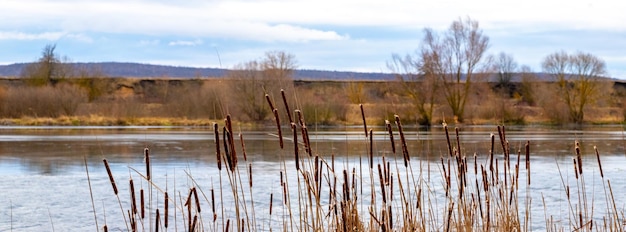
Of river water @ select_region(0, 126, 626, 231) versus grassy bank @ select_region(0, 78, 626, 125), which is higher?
grassy bank @ select_region(0, 78, 626, 125)

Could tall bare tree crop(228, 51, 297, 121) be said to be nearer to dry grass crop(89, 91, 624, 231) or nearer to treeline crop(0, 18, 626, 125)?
treeline crop(0, 18, 626, 125)

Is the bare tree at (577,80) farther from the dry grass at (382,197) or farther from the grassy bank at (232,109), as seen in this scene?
the dry grass at (382,197)

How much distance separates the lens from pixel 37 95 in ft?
148

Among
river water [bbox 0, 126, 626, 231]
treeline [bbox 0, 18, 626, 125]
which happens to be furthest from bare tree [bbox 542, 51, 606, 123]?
river water [bbox 0, 126, 626, 231]

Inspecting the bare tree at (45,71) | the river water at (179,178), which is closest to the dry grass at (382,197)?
the river water at (179,178)

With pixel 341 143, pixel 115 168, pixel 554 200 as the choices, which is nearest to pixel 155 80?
pixel 341 143

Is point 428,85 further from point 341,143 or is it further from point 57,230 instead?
point 57,230

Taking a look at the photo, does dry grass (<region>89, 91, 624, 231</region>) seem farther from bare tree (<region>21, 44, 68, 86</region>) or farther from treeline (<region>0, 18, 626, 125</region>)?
bare tree (<region>21, 44, 68, 86</region>)

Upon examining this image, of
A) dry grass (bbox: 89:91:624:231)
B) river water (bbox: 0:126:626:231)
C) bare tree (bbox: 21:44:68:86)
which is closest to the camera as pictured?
dry grass (bbox: 89:91:624:231)

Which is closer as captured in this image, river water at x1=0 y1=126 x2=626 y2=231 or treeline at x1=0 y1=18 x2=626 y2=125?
river water at x1=0 y1=126 x2=626 y2=231

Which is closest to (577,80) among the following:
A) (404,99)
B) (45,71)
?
(404,99)

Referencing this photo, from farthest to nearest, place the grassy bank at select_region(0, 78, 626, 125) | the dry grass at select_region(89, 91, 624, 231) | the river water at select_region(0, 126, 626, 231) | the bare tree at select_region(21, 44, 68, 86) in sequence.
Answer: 1. the bare tree at select_region(21, 44, 68, 86)
2. the grassy bank at select_region(0, 78, 626, 125)
3. the river water at select_region(0, 126, 626, 231)
4. the dry grass at select_region(89, 91, 624, 231)

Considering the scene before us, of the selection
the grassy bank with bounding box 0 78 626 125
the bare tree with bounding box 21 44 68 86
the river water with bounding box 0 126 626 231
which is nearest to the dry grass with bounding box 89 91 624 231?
the river water with bounding box 0 126 626 231

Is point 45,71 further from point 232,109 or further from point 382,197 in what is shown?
point 382,197
